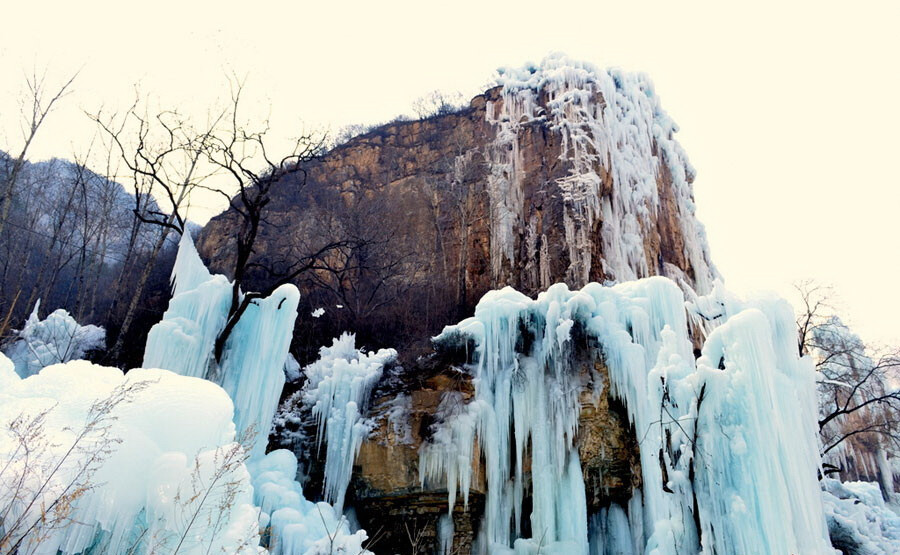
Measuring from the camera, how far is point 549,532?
815 cm

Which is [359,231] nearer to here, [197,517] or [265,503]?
[265,503]

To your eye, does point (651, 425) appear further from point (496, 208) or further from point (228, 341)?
point (496, 208)

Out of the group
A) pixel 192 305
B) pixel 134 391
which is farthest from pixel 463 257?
pixel 134 391

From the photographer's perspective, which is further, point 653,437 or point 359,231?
point 359,231

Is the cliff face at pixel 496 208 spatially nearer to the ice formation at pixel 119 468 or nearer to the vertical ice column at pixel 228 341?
the vertical ice column at pixel 228 341

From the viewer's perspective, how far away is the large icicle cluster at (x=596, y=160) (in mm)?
15656

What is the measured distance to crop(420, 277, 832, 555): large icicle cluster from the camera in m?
6.39

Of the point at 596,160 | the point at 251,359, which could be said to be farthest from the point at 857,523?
the point at 251,359

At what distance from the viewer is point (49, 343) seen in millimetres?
11141

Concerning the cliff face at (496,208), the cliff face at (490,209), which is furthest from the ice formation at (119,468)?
the cliff face at (496,208)

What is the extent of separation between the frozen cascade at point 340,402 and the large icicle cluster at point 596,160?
6994 mm

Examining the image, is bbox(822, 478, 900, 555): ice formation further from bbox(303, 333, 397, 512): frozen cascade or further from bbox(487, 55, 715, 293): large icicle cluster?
bbox(303, 333, 397, 512): frozen cascade

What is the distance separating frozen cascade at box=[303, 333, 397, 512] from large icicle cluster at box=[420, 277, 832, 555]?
1188 millimetres

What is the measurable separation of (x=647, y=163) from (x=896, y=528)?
11.2 meters
